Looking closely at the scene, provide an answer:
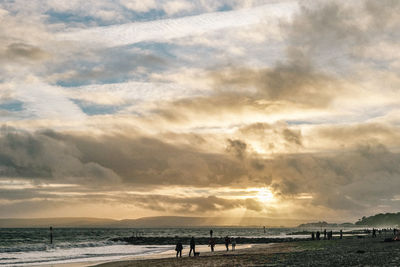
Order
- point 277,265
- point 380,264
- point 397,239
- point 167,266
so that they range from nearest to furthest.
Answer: point 380,264 → point 277,265 → point 167,266 → point 397,239

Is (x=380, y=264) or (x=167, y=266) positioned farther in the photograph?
(x=167, y=266)

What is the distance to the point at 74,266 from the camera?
165ft

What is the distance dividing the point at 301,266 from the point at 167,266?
13621 millimetres

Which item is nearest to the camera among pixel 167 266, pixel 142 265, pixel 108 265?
pixel 167 266

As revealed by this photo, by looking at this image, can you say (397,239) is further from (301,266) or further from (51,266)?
(51,266)

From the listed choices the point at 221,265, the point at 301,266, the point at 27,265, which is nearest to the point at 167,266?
the point at 221,265

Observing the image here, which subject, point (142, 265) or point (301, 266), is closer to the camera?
point (301, 266)

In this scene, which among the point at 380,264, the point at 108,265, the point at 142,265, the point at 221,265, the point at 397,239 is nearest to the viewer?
the point at 380,264

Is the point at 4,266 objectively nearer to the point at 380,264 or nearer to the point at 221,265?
the point at 221,265

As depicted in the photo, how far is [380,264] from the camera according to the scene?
3250 centimetres

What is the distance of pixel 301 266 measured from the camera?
111 feet

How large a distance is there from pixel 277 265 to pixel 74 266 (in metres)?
25.3

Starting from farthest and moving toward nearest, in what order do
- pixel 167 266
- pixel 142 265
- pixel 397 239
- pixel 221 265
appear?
1. pixel 397 239
2. pixel 142 265
3. pixel 167 266
4. pixel 221 265

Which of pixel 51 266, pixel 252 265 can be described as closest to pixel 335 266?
pixel 252 265
